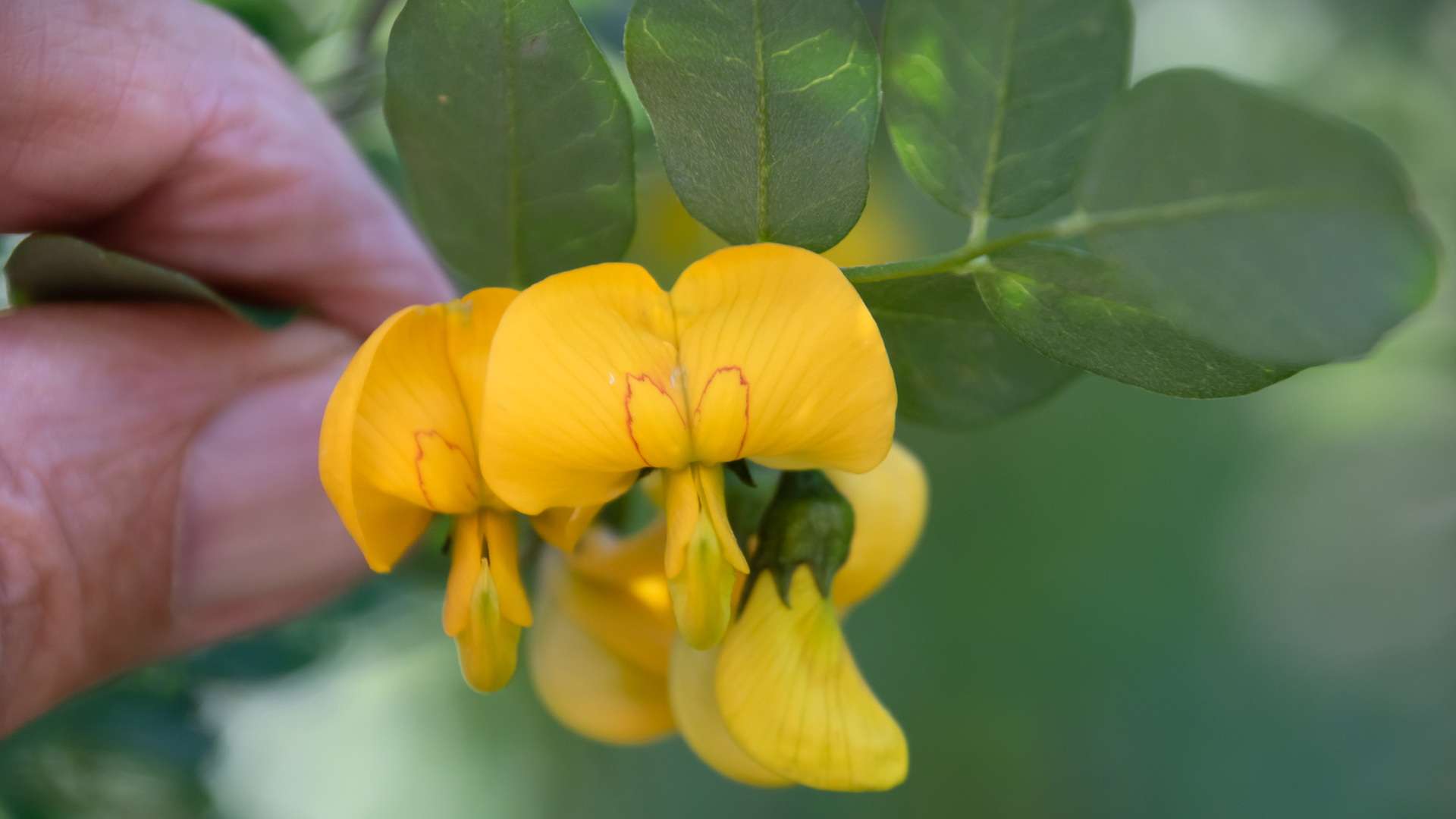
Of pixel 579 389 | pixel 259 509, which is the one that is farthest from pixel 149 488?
pixel 579 389

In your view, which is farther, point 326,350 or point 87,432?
point 326,350

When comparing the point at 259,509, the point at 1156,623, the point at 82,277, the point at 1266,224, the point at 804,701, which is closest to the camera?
the point at 1266,224

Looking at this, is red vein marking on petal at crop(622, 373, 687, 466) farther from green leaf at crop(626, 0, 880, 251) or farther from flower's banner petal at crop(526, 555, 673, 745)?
flower's banner petal at crop(526, 555, 673, 745)

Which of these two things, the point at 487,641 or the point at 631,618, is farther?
the point at 631,618

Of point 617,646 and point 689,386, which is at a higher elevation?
point 689,386

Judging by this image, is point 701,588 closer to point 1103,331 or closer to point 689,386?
point 689,386

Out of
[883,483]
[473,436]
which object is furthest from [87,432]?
[883,483]

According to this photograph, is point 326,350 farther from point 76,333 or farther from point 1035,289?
point 1035,289
